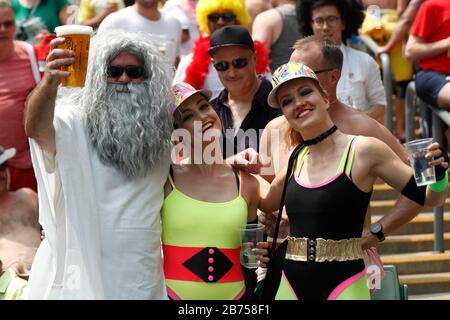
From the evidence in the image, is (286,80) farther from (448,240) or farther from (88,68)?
(448,240)

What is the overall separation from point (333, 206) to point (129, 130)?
3.37ft

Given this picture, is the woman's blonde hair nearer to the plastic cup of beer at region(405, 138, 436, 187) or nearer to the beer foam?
the beer foam

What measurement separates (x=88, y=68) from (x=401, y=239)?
3.66 m

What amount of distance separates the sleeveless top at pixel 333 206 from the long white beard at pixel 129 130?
2.34 feet

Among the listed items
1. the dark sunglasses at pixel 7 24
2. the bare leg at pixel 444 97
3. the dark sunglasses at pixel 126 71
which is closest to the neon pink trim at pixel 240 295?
the dark sunglasses at pixel 126 71

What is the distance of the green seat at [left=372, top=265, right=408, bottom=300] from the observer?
18.2ft

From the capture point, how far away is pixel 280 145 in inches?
220

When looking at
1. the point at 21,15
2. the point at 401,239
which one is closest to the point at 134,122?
the point at 401,239

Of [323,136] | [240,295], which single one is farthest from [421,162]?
[240,295]

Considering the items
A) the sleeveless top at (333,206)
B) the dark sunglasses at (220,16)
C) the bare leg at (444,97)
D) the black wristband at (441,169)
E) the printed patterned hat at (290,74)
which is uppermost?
the dark sunglasses at (220,16)

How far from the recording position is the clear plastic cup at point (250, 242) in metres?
4.96

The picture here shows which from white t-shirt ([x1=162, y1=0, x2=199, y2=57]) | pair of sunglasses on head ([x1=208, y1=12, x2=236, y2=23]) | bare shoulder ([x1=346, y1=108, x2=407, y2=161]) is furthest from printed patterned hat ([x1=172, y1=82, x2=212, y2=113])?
white t-shirt ([x1=162, y1=0, x2=199, y2=57])

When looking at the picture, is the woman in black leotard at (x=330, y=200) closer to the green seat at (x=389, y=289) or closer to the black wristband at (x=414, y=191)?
the black wristband at (x=414, y=191)

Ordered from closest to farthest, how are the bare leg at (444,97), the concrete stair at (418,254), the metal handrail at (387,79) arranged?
the concrete stair at (418,254) → the bare leg at (444,97) → the metal handrail at (387,79)
